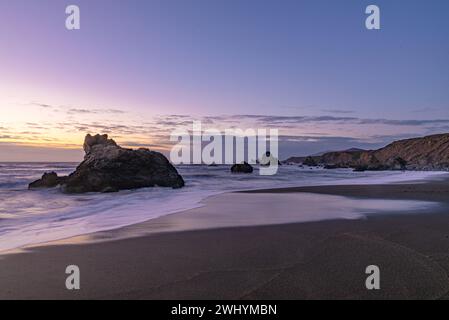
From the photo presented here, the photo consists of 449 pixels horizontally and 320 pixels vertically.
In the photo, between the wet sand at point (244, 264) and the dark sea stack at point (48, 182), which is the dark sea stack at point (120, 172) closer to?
the dark sea stack at point (48, 182)

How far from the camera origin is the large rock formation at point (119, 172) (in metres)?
19.6

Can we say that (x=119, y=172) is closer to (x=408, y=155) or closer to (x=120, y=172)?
(x=120, y=172)

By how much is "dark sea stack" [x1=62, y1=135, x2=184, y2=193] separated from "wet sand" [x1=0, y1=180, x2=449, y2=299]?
40.9ft

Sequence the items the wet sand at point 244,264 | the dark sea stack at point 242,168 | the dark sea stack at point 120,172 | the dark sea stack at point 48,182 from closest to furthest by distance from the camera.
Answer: the wet sand at point 244,264 → the dark sea stack at point 120,172 → the dark sea stack at point 48,182 → the dark sea stack at point 242,168

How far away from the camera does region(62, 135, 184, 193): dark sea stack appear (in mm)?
19547

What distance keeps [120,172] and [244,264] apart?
17.0 metres

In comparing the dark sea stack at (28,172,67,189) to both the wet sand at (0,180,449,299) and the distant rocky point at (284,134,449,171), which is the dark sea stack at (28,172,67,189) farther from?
the distant rocky point at (284,134,449,171)

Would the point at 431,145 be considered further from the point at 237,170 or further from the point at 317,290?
the point at 317,290

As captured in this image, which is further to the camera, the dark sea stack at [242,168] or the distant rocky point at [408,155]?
the distant rocky point at [408,155]

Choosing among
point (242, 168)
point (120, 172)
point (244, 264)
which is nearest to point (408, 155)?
point (242, 168)

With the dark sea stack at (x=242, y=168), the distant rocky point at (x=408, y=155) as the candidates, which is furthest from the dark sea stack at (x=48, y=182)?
the distant rocky point at (x=408, y=155)

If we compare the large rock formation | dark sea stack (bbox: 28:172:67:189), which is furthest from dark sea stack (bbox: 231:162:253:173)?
dark sea stack (bbox: 28:172:67:189)

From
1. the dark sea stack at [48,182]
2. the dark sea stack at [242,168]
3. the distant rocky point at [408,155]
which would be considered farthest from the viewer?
the distant rocky point at [408,155]
